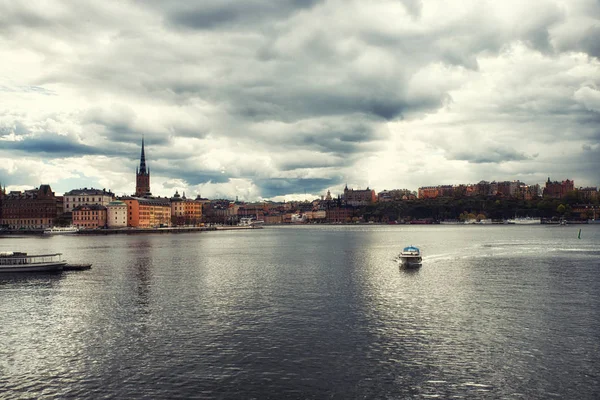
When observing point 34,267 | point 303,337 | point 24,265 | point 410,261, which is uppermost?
point 24,265

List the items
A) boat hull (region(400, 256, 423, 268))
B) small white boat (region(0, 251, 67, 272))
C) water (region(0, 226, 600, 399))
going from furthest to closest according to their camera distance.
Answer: boat hull (region(400, 256, 423, 268)) < small white boat (region(0, 251, 67, 272)) < water (region(0, 226, 600, 399))

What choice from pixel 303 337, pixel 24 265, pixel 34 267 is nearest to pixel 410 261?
pixel 303 337

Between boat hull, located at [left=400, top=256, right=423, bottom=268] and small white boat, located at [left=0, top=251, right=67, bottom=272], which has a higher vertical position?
small white boat, located at [left=0, top=251, right=67, bottom=272]

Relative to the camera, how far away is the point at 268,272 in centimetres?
6819

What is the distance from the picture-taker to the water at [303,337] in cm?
2473

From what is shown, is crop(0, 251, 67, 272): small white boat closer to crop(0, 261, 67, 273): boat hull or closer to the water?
crop(0, 261, 67, 273): boat hull

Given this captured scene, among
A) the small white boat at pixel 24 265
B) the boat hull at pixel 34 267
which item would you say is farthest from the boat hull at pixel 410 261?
the boat hull at pixel 34 267

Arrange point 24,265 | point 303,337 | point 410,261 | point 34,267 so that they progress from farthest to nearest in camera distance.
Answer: point 410,261
point 24,265
point 34,267
point 303,337

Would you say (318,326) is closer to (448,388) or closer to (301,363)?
(301,363)

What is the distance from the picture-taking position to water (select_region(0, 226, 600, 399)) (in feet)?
81.1

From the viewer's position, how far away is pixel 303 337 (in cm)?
3306

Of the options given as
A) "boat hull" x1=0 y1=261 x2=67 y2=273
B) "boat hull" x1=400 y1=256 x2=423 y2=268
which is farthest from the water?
"boat hull" x1=400 y1=256 x2=423 y2=268

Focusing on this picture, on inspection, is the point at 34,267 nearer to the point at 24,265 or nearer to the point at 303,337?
the point at 24,265

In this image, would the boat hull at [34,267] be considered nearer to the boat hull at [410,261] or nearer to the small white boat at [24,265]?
the small white boat at [24,265]
